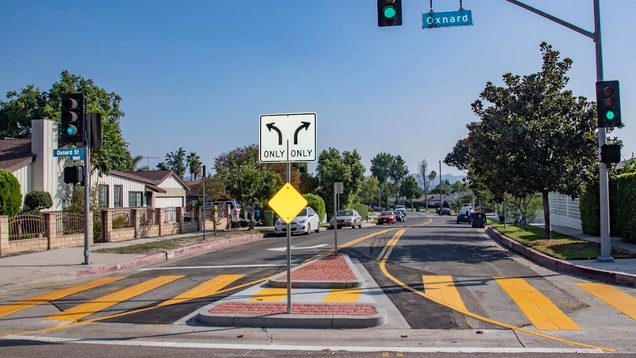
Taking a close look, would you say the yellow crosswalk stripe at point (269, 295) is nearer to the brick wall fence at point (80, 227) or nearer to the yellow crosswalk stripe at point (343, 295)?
the yellow crosswalk stripe at point (343, 295)

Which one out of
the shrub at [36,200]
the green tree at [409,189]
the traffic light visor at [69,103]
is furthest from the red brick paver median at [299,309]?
the green tree at [409,189]

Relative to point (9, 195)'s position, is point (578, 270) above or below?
below

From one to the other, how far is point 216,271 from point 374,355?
27.7ft

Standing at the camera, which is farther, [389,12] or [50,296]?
[389,12]

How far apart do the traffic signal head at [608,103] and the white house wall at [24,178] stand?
22.3 m

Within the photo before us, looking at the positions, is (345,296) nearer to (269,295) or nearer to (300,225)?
(269,295)

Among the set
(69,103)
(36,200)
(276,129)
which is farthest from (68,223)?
A: (276,129)

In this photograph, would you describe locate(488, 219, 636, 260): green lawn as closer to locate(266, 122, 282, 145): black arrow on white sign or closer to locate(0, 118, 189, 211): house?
locate(266, 122, 282, 145): black arrow on white sign

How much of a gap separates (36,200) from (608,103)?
21.6 m

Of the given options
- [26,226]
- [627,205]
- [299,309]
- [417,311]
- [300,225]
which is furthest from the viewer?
[300,225]

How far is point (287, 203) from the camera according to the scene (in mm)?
8328

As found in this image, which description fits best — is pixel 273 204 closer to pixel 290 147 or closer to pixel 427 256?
pixel 290 147

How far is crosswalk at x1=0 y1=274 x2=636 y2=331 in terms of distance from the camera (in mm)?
8797

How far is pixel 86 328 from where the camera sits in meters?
8.27
